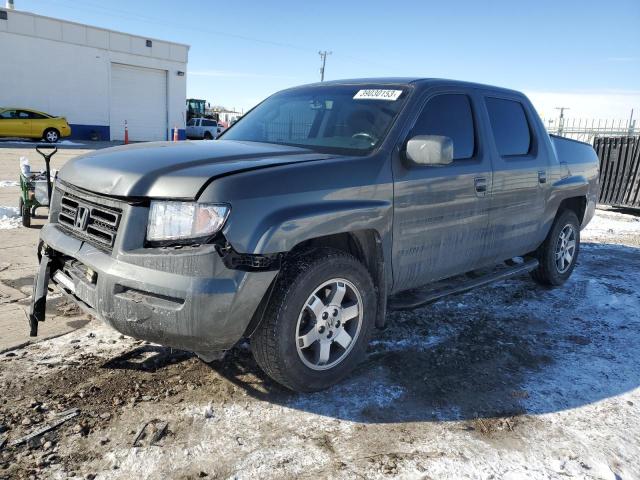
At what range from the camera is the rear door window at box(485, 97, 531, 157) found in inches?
169

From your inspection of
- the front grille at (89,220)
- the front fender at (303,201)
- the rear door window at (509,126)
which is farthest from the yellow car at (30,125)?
the front fender at (303,201)

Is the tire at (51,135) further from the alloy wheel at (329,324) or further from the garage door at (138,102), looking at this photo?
the alloy wheel at (329,324)

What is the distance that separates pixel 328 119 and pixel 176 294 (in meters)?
1.85

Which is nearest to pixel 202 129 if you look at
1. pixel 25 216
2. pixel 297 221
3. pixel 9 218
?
pixel 9 218

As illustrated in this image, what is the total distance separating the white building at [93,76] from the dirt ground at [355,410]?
29.0 m

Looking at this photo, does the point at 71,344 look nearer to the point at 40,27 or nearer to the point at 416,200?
the point at 416,200

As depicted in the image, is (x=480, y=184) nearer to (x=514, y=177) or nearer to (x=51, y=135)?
(x=514, y=177)

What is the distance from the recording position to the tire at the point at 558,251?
5199 millimetres

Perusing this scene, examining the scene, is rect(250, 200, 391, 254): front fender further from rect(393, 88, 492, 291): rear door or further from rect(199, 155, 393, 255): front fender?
rect(393, 88, 492, 291): rear door

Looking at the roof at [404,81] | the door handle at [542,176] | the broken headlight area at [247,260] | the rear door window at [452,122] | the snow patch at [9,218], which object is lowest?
the snow patch at [9,218]

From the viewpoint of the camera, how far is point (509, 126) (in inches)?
178

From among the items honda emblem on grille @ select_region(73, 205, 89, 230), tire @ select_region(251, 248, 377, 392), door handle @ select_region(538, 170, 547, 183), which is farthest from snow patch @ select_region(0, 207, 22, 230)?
door handle @ select_region(538, 170, 547, 183)

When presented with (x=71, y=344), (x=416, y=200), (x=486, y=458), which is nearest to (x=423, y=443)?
(x=486, y=458)

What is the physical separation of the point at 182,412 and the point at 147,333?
1.75 ft
